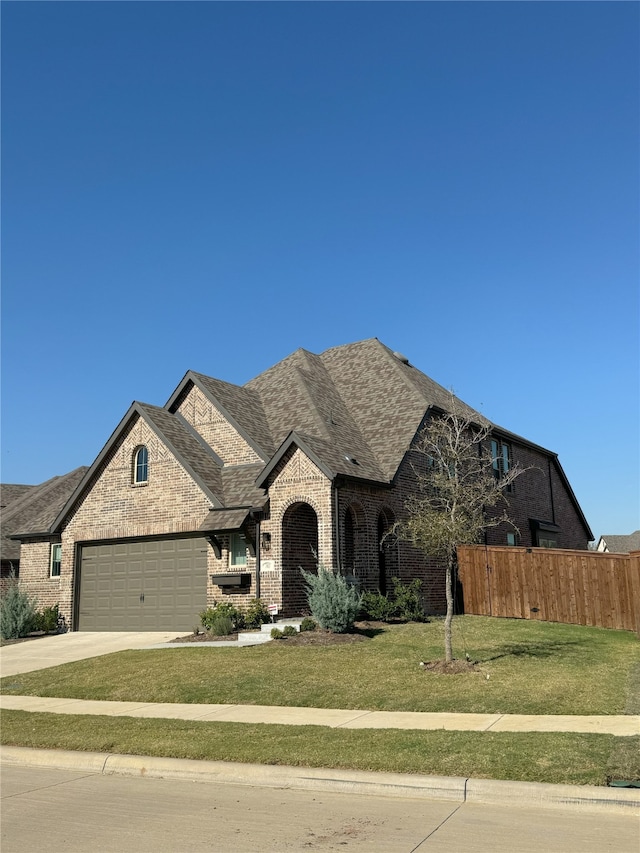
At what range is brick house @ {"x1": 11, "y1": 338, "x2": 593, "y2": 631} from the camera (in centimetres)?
1989

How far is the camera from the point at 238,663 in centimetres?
1461

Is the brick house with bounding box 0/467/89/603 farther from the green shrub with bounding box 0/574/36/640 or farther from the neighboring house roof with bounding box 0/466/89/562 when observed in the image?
the green shrub with bounding box 0/574/36/640

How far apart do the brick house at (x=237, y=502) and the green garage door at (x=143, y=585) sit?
0.14ft

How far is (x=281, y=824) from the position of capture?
635cm

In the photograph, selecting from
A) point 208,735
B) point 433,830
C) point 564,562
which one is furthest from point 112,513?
point 433,830

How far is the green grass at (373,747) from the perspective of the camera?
720cm

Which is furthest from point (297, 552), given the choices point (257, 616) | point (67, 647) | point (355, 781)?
point (355, 781)

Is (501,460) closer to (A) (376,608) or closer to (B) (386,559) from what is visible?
(B) (386,559)

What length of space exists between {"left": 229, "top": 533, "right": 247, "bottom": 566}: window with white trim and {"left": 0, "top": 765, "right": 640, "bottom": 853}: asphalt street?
13.3 m

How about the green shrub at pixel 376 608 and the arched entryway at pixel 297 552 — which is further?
the arched entryway at pixel 297 552

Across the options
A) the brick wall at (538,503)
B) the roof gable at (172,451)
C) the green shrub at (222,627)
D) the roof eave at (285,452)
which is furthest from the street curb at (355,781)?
the brick wall at (538,503)

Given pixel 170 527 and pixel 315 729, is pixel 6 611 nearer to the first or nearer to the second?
pixel 170 527

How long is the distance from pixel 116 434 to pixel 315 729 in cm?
1686

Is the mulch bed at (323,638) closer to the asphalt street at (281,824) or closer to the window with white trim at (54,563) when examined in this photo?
the asphalt street at (281,824)
